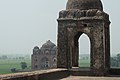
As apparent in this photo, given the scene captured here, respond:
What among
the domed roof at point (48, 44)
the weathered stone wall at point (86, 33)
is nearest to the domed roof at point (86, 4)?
the weathered stone wall at point (86, 33)

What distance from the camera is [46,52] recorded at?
265ft

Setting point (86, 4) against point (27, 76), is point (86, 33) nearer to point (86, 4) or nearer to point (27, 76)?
point (86, 4)

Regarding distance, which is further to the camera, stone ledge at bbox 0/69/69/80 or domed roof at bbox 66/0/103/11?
domed roof at bbox 66/0/103/11

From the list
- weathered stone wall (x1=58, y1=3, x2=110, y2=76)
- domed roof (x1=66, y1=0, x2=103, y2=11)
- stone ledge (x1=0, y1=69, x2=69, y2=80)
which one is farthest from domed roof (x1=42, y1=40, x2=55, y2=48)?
stone ledge (x1=0, y1=69, x2=69, y2=80)

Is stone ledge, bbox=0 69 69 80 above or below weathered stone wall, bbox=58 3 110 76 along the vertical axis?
below

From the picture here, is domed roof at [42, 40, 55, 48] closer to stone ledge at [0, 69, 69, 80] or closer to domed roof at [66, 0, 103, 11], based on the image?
domed roof at [66, 0, 103, 11]

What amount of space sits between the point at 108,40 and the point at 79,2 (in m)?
2.55

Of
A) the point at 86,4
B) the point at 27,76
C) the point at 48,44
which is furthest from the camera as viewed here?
the point at 48,44

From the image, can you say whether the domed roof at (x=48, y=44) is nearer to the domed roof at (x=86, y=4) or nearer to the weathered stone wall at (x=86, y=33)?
the weathered stone wall at (x=86, y=33)

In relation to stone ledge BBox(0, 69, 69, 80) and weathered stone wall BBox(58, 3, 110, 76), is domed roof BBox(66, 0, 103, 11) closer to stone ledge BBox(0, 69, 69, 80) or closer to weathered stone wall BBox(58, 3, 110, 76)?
weathered stone wall BBox(58, 3, 110, 76)

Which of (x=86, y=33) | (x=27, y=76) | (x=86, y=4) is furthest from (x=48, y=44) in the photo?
(x=27, y=76)

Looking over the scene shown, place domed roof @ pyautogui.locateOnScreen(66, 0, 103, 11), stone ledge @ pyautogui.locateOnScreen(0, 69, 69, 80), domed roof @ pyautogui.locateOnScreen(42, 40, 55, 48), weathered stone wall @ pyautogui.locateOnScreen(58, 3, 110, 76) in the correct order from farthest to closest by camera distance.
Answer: domed roof @ pyautogui.locateOnScreen(42, 40, 55, 48), domed roof @ pyautogui.locateOnScreen(66, 0, 103, 11), weathered stone wall @ pyautogui.locateOnScreen(58, 3, 110, 76), stone ledge @ pyautogui.locateOnScreen(0, 69, 69, 80)

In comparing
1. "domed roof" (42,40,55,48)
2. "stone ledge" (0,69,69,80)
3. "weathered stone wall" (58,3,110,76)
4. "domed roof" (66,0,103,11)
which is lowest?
"stone ledge" (0,69,69,80)

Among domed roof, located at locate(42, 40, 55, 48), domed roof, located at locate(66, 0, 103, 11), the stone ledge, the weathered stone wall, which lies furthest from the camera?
domed roof, located at locate(42, 40, 55, 48)
